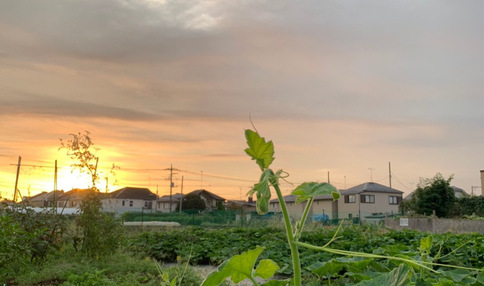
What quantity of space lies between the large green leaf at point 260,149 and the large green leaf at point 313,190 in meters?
0.11

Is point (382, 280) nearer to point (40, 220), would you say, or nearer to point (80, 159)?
point (40, 220)

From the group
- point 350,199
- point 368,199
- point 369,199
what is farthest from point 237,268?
point 350,199

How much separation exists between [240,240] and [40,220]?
392cm

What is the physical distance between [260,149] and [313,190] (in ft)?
0.52

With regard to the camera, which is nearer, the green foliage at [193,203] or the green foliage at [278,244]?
the green foliage at [278,244]

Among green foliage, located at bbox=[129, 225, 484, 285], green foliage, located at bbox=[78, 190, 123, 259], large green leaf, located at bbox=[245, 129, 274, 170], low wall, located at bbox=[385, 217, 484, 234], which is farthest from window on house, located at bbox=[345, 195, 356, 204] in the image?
large green leaf, located at bbox=[245, 129, 274, 170]

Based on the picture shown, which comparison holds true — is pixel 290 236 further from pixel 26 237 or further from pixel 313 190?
pixel 26 237

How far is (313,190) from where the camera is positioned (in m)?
1.05

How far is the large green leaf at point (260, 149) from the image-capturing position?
0.99m

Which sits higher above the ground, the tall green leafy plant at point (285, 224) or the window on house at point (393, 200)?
the window on house at point (393, 200)

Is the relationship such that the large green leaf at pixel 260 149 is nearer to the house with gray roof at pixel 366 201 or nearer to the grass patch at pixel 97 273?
the grass patch at pixel 97 273

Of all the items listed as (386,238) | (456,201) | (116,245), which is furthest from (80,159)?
(456,201)

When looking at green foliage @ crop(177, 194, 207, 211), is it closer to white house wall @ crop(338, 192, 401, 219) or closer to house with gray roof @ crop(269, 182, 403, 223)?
house with gray roof @ crop(269, 182, 403, 223)

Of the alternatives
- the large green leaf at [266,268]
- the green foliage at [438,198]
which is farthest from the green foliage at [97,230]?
the green foliage at [438,198]
